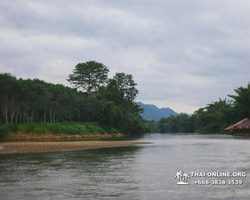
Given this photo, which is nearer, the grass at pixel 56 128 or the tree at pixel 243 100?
the grass at pixel 56 128

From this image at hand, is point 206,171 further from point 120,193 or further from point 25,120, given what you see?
point 25,120

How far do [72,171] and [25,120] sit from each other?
43.6m

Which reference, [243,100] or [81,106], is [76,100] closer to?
[81,106]

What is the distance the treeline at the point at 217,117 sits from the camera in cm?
7462

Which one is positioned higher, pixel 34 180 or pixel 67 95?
pixel 67 95

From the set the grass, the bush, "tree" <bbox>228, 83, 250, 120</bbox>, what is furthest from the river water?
"tree" <bbox>228, 83, 250, 120</bbox>

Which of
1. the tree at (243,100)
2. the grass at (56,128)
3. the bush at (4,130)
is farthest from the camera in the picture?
the tree at (243,100)

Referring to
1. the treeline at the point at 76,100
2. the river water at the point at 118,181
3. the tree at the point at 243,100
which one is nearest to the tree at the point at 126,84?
the treeline at the point at 76,100

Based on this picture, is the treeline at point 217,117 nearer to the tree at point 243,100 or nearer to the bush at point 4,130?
the tree at point 243,100

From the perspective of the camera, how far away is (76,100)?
216 ft

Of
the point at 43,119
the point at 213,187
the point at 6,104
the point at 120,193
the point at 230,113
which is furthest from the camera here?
the point at 230,113

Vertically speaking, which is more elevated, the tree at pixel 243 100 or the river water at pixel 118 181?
the tree at pixel 243 100

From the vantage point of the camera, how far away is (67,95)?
2436 inches

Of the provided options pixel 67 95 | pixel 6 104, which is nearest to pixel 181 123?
pixel 67 95
